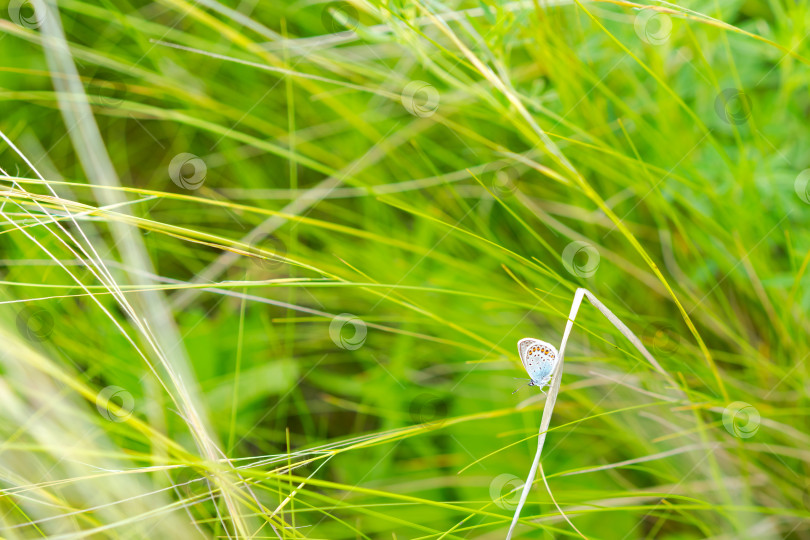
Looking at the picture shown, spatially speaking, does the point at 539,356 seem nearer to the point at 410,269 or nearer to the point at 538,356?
the point at 538,356

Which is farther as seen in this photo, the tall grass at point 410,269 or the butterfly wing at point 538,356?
the tall grass at point 410,269

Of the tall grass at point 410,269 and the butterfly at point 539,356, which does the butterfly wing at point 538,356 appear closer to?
the butterfly at point 539,356

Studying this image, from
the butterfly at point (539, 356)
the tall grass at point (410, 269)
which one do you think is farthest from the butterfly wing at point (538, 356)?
the tall grass at point (410, 269)

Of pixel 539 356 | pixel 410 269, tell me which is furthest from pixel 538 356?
pixel 410 269

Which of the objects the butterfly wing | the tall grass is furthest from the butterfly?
the tall grass

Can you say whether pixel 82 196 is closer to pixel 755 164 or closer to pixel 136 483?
pixel 136 483

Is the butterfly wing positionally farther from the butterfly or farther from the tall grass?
the tall grass

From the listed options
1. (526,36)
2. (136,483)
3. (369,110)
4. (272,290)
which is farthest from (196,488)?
(526,36)
